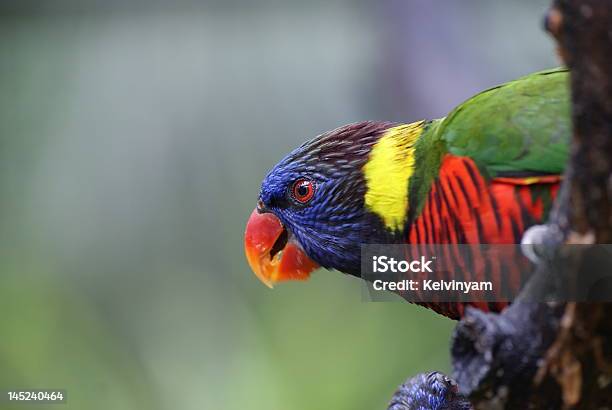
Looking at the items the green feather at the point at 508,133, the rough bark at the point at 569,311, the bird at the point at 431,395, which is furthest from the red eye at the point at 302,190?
the rough bark at the point at 569,311

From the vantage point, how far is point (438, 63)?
4.02 metres

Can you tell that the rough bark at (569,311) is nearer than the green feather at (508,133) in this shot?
Yes

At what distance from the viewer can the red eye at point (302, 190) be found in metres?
2.21

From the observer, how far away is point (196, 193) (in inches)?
166

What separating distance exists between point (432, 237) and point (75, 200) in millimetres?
3072

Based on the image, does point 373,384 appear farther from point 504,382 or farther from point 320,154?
point 504,382

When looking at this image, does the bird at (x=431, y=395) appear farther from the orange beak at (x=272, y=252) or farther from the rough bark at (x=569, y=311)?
the rough bark at (x=569, y=311)

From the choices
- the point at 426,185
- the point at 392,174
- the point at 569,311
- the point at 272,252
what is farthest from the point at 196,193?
the point at 569,311

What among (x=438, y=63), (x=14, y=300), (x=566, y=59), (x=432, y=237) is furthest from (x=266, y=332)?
(x=566, y=59)

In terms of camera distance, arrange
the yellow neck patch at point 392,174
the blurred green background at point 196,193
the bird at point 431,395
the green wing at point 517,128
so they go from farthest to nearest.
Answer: the blurred green background at point 196,193, the bird at point 431,395, the yellow neck patch at point 392,174, the green wing at point 517,128

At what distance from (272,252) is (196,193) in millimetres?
1963

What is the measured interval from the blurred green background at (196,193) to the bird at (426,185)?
5.24ft

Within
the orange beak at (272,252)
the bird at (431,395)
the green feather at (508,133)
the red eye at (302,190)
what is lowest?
the bird at (431,395)

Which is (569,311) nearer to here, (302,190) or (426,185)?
(426,185)
